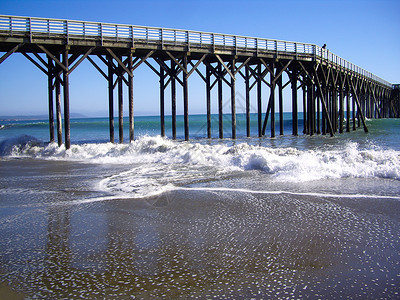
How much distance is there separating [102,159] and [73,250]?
8.68 m

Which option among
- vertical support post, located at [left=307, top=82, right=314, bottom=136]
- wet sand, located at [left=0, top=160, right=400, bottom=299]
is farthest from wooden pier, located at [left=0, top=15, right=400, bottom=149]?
wet sand, located at [left=0, top=160, right=400, bottom=299]

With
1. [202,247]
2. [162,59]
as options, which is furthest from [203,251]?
[162,59]

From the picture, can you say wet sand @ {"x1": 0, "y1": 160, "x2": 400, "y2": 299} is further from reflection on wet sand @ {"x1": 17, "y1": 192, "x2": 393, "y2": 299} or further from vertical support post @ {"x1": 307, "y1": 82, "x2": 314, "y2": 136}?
vertical support post @ {"x1": 307, "y1": 82, "x2": 314, "y2": 136}

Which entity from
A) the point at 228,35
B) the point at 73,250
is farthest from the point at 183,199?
the point at 228,35

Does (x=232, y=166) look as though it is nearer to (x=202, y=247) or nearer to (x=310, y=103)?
(x=202, y=247)

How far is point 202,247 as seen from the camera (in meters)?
3.54

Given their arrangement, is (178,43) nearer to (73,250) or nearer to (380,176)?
(380,176)

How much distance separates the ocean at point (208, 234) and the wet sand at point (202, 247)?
0.01 metres

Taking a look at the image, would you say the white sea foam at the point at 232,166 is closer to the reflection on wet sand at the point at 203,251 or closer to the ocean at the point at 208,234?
the ocean at the point at 208,234

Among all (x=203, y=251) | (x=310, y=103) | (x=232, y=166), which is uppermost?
(x=310, y=103)

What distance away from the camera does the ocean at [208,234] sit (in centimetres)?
277

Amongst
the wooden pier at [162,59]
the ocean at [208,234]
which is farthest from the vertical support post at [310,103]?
the ocean at [208,234]

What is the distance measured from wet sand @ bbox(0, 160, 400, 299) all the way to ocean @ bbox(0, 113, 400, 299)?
0.01 metres

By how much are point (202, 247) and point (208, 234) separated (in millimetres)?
392
